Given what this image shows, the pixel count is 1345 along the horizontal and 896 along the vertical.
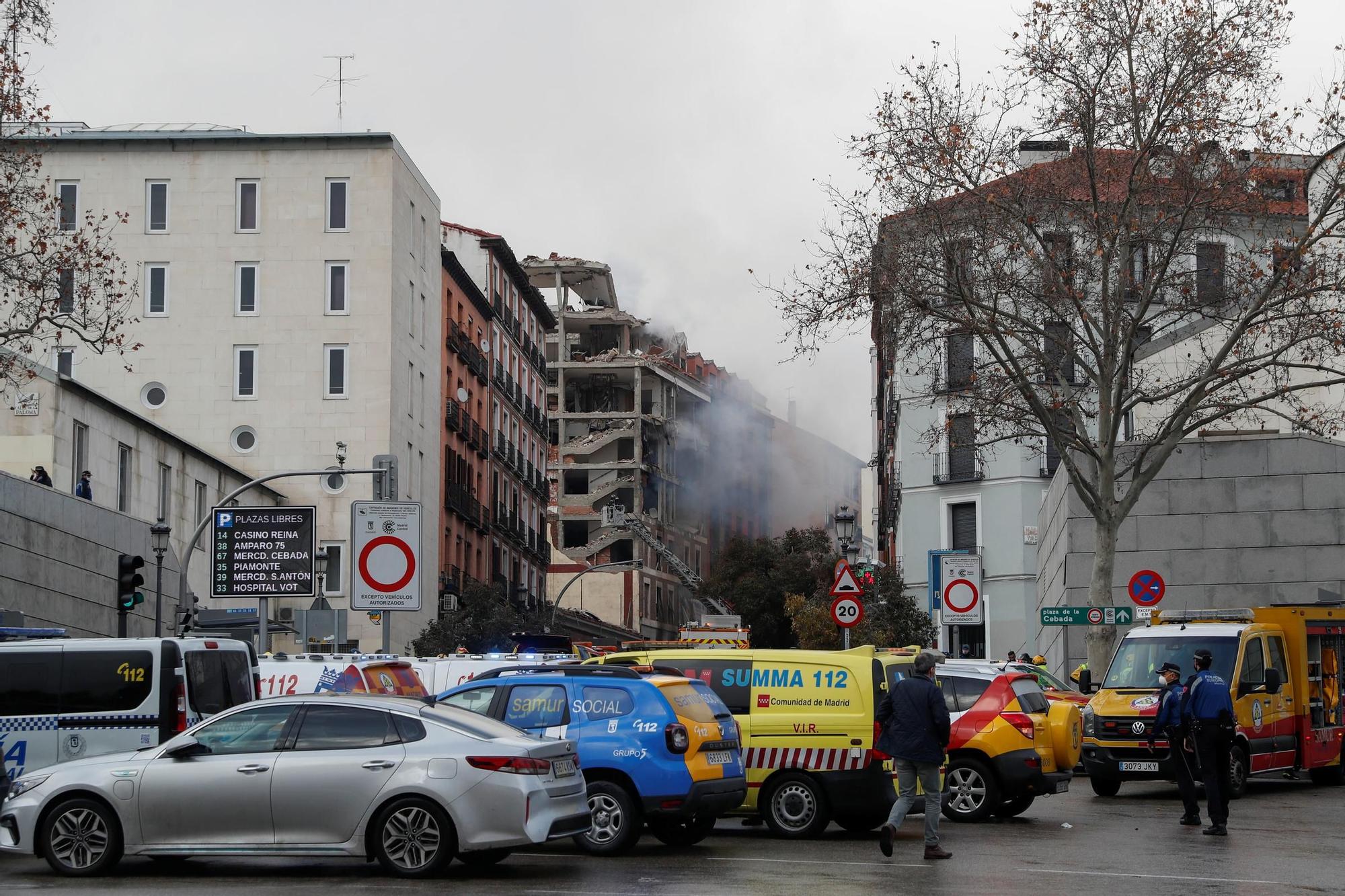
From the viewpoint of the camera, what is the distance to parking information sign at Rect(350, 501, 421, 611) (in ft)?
62.5

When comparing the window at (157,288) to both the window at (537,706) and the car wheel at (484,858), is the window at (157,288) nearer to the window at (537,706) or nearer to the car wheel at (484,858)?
the window at (537,706)

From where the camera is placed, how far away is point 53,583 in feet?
109

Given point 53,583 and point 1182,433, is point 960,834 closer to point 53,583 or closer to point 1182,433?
point 1182,433

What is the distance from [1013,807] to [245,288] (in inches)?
1673

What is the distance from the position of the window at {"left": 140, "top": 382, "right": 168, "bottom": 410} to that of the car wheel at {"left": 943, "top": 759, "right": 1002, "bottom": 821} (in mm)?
42474

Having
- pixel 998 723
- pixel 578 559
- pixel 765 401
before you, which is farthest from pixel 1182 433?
pixel 765 401

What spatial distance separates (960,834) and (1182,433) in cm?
1663

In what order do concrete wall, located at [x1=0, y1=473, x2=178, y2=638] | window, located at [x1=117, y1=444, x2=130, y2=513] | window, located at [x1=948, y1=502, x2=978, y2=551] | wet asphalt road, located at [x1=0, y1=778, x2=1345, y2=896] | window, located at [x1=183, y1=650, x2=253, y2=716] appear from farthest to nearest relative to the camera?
window, located at [x1=948, y1=502, x2=978, y2=551]
window, located at [x1=117, y1=444, x2=130, y2=513]
concrete wall, located at [x1=0, y1=473, x2=178, y2=638]
window, located at [x1=183, y1=650, x2=253, y2=716]
wet asphalt road, located at [x1=0, y1=778, x2=1345, y2=896]

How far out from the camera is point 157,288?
5672 cm

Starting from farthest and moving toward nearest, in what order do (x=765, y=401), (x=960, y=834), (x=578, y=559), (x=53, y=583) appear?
(x=765, y=401) → (x=578, y=559) → (x=53, y=583) → (x=960, y=834)

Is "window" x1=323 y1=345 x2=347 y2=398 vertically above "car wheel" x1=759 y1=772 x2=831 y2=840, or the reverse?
"window" x1=323 y1=345 x2=347 y2=398

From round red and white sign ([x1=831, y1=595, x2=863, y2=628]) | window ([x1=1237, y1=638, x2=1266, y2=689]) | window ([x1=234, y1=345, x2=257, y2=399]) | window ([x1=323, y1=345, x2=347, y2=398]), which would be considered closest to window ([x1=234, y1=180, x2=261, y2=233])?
window ([x1=234, y1=345, x2=257, y2=399])

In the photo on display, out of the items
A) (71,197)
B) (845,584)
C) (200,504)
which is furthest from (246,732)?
(71,197)

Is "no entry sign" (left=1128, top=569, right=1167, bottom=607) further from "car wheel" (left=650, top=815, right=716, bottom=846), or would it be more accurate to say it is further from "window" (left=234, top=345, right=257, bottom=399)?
"window" (left=234, top=345, right=257, bottom=399)
